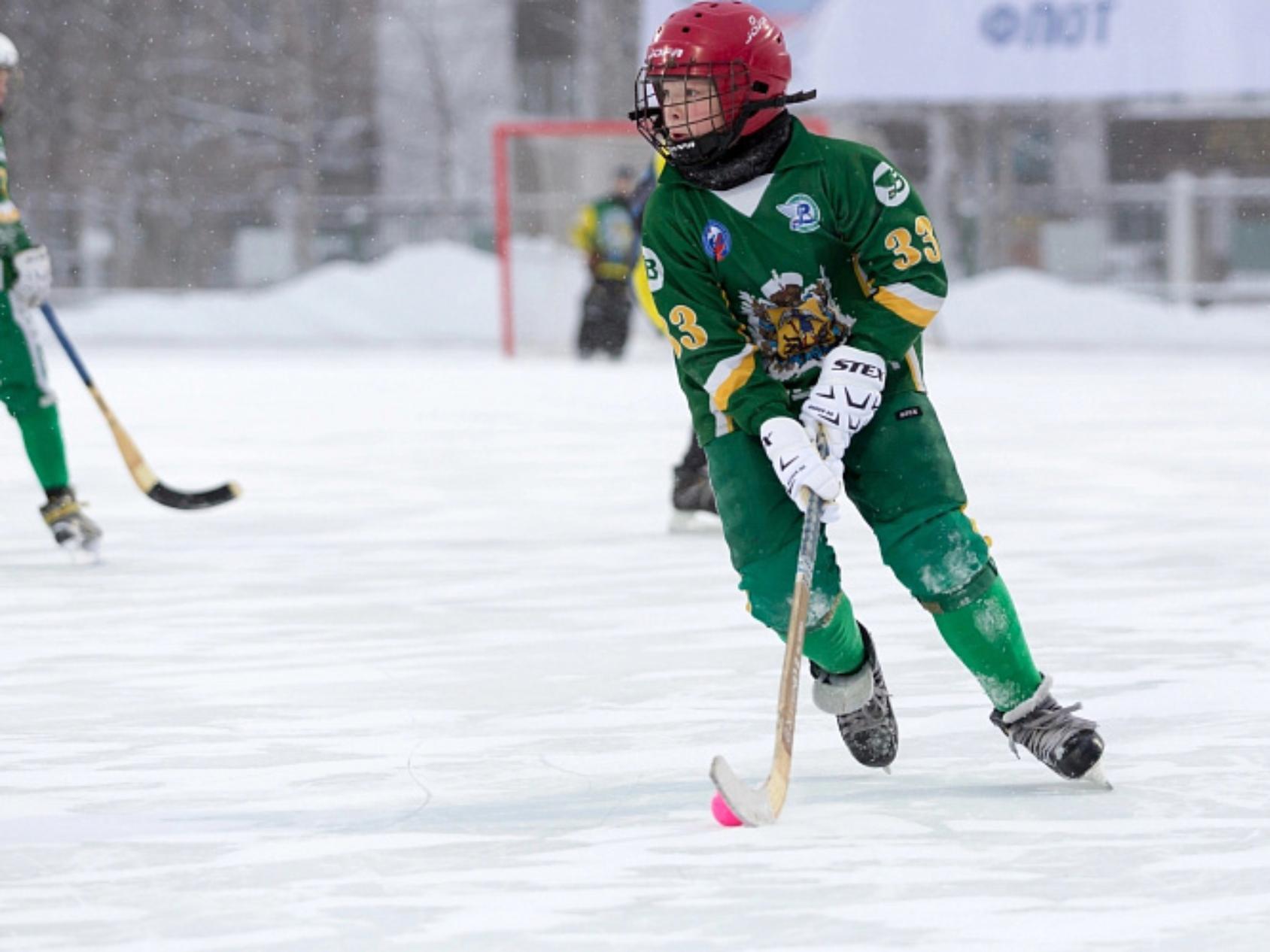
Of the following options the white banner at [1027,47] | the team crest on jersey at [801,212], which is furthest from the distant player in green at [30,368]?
the white banner at [1027,47]

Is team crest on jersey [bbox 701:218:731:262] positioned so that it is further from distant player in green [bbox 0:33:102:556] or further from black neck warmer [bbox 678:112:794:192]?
distant player in green [bbox 0:33:102:556]

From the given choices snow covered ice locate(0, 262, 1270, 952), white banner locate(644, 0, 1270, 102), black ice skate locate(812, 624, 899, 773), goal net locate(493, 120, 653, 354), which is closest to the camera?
snow covered ice locate(0, 262, 1270, 952)

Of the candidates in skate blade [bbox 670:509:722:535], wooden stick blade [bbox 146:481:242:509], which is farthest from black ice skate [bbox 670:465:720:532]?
wooden stick blade [bbox 146:481:242:509]

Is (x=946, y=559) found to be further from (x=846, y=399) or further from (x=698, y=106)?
(x=698, y=106)

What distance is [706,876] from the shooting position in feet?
9.04

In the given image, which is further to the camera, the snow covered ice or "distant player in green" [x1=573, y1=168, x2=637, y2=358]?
"distant player in green" [x1=573, y1=168, x2=637, y2=358]

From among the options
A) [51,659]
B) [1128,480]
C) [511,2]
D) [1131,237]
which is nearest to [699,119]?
[51,659]

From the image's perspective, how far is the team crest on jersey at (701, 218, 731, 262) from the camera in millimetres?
3252

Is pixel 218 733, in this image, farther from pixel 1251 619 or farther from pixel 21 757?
pixel 1251 619

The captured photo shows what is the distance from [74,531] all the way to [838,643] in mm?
3217

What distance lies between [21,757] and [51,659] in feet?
3.20

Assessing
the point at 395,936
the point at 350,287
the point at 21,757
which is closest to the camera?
the point at 395,936

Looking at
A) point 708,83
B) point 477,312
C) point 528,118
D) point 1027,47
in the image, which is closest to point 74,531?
point 708,83

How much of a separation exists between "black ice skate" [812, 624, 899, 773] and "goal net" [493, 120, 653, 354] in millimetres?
13178
